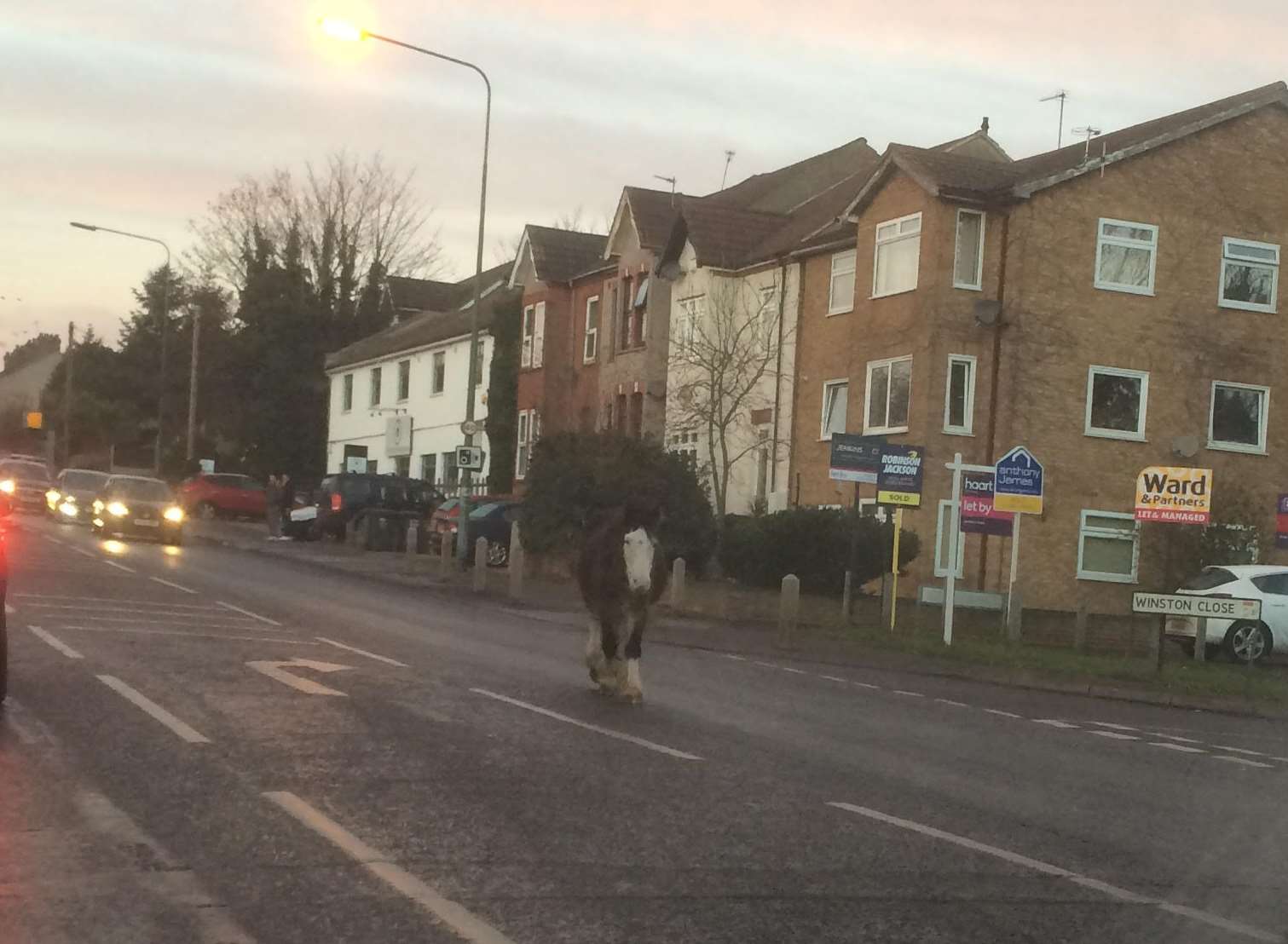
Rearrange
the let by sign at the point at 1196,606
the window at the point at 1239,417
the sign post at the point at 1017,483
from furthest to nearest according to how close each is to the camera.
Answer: the window at the point at 1239,417 → the sign post at the point at 1017,483 → the let by sign at the point at 1196,606

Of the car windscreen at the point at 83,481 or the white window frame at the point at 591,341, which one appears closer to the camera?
the car windscreen at the point at 83,481

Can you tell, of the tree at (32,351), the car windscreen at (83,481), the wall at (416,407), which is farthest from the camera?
the tree at (32,351)

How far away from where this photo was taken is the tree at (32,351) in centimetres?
16775

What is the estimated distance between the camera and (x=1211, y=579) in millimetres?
29703

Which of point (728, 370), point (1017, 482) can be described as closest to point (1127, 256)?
point (728, 370)

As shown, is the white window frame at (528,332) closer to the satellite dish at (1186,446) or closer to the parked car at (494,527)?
the parked car at (494,527)

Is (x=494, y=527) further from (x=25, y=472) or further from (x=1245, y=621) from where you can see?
(x=25, y=472)

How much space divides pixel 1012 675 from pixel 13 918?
18.5 metres

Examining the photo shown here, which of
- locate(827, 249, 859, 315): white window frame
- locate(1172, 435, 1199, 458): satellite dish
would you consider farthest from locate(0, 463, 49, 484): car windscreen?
locate(1172, 435, 1199, 458): satellite dish

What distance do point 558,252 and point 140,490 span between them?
669 inches

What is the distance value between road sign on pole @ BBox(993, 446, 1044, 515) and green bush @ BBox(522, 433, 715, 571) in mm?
10418

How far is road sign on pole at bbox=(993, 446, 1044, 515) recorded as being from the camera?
26516mm

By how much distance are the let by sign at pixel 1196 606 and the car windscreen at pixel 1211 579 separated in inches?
239

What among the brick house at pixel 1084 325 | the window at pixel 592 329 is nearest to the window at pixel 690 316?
the window at pixel 592 329
